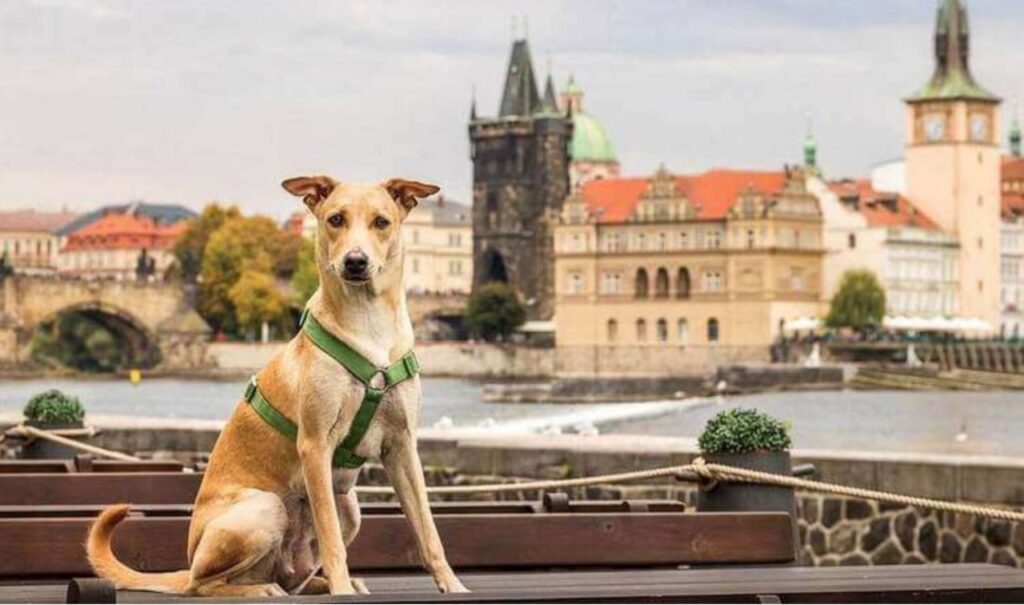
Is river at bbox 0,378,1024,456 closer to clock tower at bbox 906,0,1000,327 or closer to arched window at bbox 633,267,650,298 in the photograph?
arched window at bbox 633,267,650,298

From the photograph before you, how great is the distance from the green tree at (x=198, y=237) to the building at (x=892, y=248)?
29.0 m

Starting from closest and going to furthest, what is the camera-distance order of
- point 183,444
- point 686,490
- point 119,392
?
point 686,490 < point 183,444 < point 119,392

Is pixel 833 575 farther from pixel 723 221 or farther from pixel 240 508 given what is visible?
pixel 723 221

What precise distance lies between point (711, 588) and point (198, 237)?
12933 centimetres

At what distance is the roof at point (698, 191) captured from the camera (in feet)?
402

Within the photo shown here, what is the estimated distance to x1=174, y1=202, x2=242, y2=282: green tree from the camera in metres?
132

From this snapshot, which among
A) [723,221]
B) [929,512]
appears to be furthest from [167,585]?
[723,221]

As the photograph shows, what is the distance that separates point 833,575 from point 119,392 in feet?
293

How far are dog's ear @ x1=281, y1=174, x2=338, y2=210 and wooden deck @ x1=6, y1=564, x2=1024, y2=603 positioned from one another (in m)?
0.77

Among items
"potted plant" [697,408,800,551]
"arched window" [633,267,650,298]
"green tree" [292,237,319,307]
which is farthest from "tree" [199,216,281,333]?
"potted plant" [697,408,800,551]

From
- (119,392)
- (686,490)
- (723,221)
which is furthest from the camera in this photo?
(723,221)

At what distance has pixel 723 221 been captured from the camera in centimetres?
12169

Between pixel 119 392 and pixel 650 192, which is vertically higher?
pixel 650 192

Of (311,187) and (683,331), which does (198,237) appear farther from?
(311,187)
